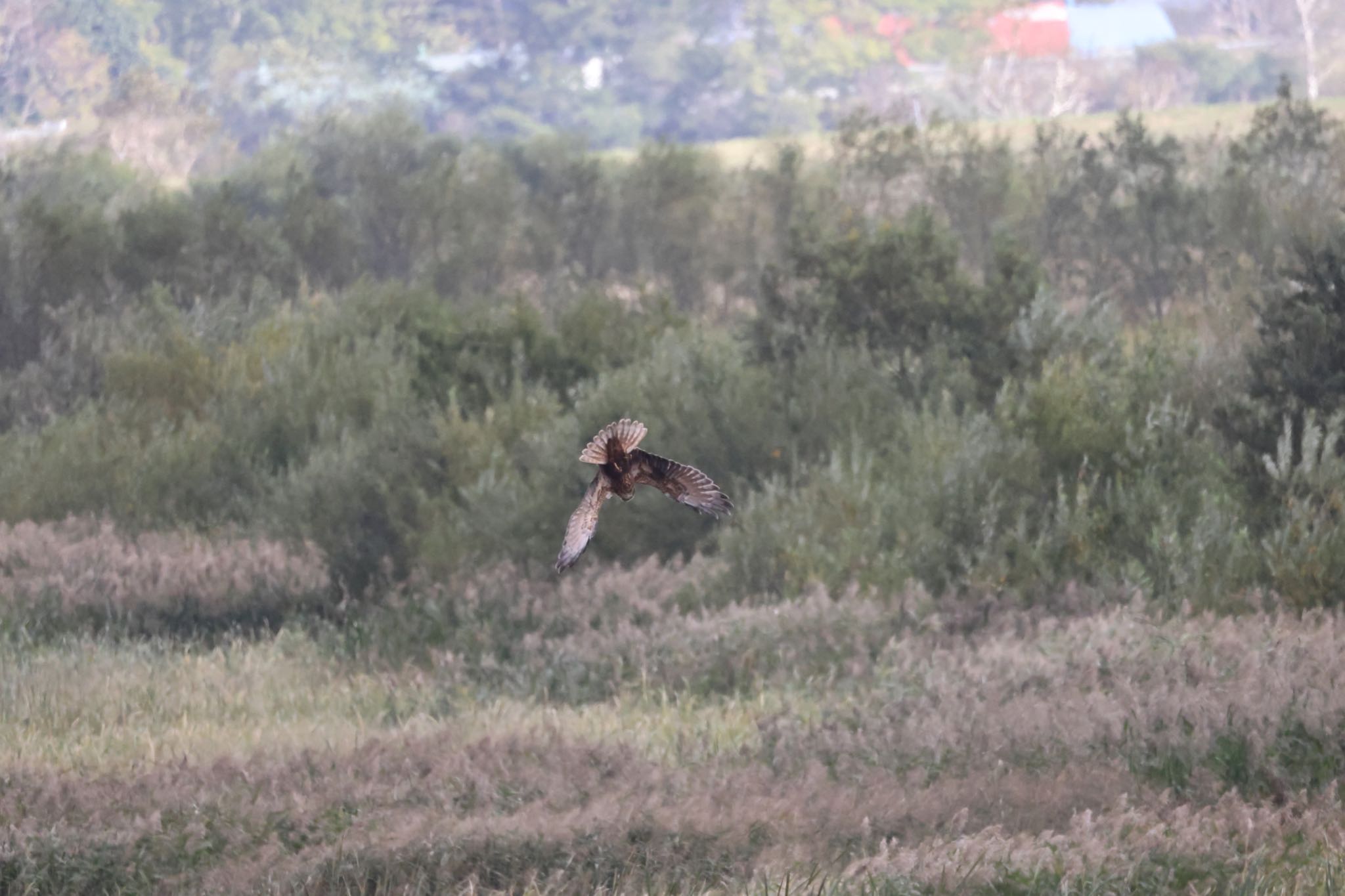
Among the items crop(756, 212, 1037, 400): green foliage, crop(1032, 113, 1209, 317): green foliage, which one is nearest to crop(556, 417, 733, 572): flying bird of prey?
crop(756, 212, 1037, 400): green foliage

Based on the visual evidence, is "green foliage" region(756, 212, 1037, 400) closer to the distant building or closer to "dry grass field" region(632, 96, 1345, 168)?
"dry grass field" region(632, 96, 1345, 168)

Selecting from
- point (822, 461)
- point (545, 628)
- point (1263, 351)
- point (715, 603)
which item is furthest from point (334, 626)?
point (1263, 351)

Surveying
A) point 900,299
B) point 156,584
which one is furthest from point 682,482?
point 900,299

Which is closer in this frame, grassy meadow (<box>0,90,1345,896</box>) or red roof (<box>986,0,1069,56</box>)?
grassy meadow (<box>0,90,1345,896</box>)

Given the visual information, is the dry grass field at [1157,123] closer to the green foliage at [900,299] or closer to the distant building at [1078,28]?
the distant building at [1078,28]

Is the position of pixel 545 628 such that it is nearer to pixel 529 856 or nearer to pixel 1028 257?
pixel 529 856

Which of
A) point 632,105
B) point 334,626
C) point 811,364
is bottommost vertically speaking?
point 632,105

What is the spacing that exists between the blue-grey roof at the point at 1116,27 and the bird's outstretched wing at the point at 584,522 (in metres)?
106

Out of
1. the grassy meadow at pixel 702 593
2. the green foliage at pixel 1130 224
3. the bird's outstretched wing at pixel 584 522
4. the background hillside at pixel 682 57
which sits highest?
the bird's outstretched wing at pixel 584 522

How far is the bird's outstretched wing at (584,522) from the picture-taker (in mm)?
2721

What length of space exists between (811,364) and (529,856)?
320 inches

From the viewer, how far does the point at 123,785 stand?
720 cm

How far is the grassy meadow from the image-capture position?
6.34 meters

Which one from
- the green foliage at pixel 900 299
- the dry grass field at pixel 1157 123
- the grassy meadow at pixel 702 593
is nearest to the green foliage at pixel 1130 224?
the grassy meadow at pixel 702 593
